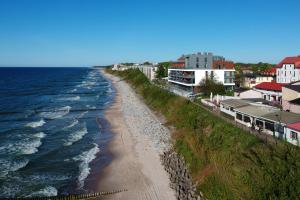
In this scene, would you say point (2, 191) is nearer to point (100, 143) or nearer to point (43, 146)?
point (43, 146)

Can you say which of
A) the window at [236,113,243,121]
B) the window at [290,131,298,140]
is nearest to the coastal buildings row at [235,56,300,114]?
the window at [236,113,243,121]

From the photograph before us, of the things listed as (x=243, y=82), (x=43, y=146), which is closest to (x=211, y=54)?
(x=243, y=82)

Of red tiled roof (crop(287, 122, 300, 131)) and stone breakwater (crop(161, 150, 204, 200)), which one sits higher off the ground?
red tiled roof (crop(287, 122, 300, 131))

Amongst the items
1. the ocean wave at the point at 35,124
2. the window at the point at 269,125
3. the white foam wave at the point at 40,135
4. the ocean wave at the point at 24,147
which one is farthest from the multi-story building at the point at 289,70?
the ocean wave at the point at 24,147

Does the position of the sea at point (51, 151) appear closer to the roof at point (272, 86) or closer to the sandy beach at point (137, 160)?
the sandy beach at point (137, 160)

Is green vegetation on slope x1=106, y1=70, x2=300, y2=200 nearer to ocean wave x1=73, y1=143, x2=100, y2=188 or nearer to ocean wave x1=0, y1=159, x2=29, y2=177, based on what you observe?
ocean wave x1=73, y1=143, x2=100, y2=188

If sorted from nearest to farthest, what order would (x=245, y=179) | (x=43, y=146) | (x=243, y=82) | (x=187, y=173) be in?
(x=245, y=179) < (x=187, y=173) < (x=43, y=146) < (x=243, y=82)
